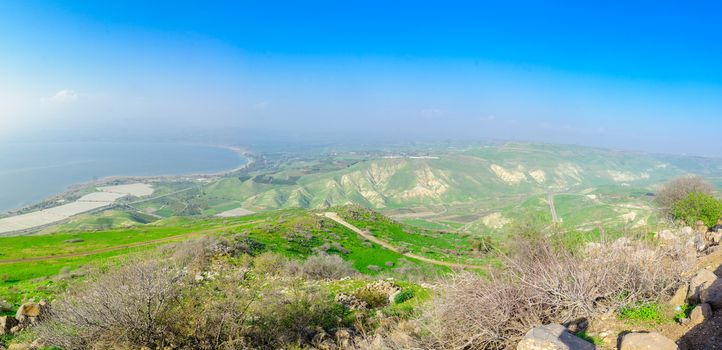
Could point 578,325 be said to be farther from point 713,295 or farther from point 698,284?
point 698,284

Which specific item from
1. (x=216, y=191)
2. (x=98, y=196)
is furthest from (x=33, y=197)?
(x=216, y=191)

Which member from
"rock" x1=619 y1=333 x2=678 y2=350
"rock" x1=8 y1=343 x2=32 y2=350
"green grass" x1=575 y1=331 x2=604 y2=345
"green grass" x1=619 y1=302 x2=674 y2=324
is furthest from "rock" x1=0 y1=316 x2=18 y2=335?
"green grass" x1=619 y1=302 x2=674 y2=324

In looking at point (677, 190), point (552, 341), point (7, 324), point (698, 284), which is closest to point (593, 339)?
point (552, 341)

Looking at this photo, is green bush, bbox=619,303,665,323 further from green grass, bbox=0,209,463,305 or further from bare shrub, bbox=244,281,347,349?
green grass, bbox=0,209,463,305

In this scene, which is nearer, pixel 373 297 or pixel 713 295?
pixel 713 295

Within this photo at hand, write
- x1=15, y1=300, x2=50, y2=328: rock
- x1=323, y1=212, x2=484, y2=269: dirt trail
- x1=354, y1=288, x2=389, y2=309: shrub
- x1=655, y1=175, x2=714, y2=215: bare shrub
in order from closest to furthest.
→ x1=15, y1=300, x2=50, y2=328: rock, x1=354, y1=288, x2=389, y2=309: shrub, x1=655, y1=175, x2=714, y2=215: bare shrub, x1=323, y1=212, x2=484, y2=269: dirt trail
